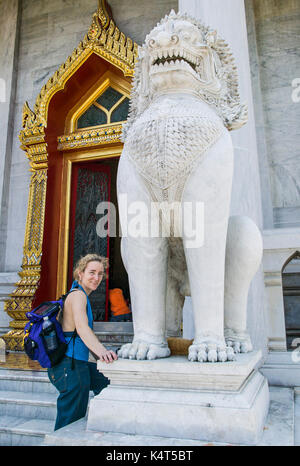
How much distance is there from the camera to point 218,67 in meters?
1.71

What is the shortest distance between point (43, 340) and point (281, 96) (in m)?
3.98

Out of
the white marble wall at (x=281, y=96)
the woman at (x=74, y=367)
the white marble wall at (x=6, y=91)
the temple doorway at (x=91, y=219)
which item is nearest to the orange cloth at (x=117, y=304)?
the temple doorway at (x=91, y=219)

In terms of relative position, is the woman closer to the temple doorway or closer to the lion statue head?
the lion statue head

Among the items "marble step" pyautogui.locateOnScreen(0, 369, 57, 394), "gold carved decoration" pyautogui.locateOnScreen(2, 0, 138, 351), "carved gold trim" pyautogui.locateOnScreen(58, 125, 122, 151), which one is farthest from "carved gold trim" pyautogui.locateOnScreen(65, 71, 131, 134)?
"marble step" pyautogui.locateOnScreen(0, 369, 57, 394)

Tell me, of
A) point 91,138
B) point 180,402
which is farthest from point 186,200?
point 91,138

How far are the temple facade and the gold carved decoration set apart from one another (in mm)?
14

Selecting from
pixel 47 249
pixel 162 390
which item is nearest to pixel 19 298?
pixel 47 249

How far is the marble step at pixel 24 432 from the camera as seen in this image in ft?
6.46

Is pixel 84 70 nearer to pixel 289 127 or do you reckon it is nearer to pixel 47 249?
pixel 47 249

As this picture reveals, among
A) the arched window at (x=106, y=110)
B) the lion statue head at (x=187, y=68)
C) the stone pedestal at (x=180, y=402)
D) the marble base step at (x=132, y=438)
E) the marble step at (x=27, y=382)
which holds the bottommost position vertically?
the marble step at (x=27, y=382)

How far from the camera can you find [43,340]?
5.50ft

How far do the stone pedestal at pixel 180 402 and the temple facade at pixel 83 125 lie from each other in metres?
1.85

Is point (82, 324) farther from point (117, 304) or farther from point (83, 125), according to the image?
point (83, 125)

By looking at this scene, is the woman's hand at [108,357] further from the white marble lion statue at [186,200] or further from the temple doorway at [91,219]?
the temple doorway at [91,219]
